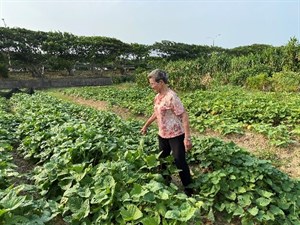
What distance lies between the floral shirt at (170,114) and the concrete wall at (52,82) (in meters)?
27.1

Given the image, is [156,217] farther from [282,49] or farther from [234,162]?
[282,49]

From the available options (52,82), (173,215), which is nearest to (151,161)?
(173,215)

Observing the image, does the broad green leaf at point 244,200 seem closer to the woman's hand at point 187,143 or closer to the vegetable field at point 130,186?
the vegetable field at point 130,186

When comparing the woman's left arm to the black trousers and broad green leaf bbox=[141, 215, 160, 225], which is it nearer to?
the black trousers

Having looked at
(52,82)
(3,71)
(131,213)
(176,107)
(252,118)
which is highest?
(176,107)

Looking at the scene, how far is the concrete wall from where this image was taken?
1126 inches

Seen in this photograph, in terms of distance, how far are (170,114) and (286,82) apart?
12.4 meters

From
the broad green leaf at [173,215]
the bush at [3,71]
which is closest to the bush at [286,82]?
the broad green leaf at [173,215]

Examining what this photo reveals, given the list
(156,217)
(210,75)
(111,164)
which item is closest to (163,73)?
(111,164)

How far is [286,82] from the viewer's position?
48.5ft

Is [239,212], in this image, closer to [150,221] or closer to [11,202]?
[150,221]

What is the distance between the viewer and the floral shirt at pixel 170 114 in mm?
4031

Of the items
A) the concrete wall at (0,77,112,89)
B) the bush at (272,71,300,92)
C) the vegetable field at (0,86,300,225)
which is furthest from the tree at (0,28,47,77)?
the vegetable field at (0,86,300,225)

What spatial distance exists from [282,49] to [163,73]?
19.4 metres
